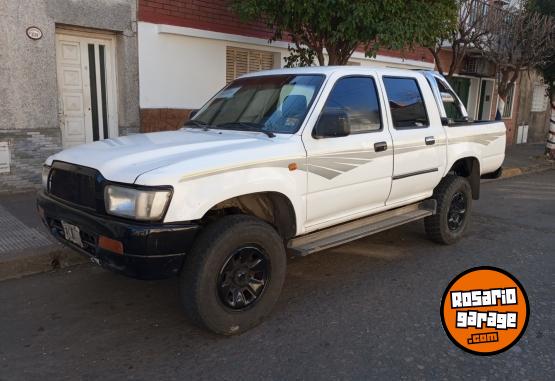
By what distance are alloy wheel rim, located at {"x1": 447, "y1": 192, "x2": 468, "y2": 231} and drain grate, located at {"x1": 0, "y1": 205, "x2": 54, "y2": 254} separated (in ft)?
14.4

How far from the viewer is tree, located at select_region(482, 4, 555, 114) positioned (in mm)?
11125

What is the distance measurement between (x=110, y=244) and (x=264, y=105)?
1.82 m

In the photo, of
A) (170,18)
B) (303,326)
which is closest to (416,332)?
(303,326)

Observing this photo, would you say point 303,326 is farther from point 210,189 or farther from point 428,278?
point 428,278

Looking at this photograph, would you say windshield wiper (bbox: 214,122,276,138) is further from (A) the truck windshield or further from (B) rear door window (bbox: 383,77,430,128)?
(B) rear door window (bbox: 383,77,430,128)

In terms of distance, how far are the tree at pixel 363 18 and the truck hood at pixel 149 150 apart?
12.5ft

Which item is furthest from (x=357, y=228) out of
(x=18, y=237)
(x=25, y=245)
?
(x=18, y=237)

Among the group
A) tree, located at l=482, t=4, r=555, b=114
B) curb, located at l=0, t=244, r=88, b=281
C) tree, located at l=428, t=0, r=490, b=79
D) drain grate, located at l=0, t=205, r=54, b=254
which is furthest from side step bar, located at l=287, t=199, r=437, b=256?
tree, located at l=482, t=4, r=555, b=114

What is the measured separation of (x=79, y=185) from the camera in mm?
3328

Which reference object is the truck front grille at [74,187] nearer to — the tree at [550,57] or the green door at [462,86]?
the tree at [550,57]

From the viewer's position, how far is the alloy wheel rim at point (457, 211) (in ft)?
18.2

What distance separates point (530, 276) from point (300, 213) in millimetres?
2526

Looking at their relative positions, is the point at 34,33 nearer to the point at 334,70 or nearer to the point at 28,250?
the point at 28,250

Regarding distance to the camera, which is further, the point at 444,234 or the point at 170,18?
the point at 170,18
